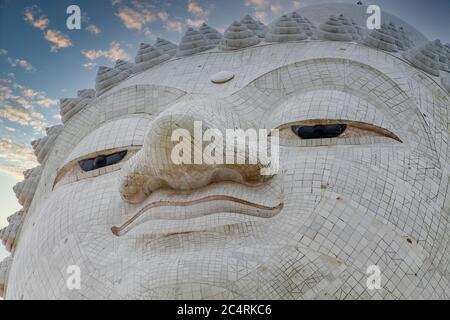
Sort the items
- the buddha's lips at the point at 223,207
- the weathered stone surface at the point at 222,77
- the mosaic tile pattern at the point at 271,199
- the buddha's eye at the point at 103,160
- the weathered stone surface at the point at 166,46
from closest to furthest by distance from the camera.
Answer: the mosaic tile pattern at the point at 271,199
the buddha's lips at the point at 223,207
the buddha's eye at the point at 103,160
the weathered stone surface at the point at 222,77
the weathered stone surface at the point at 166,46

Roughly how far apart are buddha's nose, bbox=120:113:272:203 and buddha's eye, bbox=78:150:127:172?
0.61 metres

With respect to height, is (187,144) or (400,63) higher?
(400,63)

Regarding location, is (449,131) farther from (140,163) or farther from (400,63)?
(140,163)

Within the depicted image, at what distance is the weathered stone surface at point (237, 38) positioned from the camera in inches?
214

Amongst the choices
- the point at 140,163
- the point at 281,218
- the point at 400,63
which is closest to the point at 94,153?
the point at 140,163

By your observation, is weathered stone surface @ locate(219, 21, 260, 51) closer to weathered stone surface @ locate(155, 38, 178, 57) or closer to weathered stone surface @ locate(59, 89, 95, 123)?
weathered stone surface @ locate(155, 38, 178, 57)

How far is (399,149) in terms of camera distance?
4281 mm

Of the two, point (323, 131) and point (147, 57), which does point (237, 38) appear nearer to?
point (147, 57)

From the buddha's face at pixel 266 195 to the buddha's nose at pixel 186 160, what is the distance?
0.01m

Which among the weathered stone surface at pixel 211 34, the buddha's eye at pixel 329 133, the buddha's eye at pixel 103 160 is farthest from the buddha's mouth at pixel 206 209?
the weathered stone surface at pixel 211 34

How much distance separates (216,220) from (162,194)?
47 centimetres

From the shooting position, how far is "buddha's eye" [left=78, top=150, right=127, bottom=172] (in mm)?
4691

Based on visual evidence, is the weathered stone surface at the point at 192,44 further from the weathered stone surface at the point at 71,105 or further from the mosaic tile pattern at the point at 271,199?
the weathered stone surface at the point at 71,105
